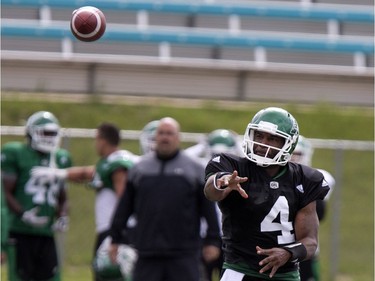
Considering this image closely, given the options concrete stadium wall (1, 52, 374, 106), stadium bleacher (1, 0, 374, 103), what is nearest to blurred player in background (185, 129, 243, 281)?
concrete stadium wall (1, 52, 374, 106)

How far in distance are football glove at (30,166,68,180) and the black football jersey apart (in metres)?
4.35

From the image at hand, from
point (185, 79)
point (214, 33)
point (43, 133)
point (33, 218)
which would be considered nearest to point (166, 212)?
point (33, 218)

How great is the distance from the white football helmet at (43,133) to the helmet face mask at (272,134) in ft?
14.6

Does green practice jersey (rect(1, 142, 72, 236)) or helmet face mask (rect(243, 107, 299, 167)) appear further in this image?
green practice jersey (rect(1, 142, 72, 236))

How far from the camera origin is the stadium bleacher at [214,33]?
16219mm

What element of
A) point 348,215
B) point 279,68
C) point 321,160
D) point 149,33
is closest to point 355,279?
point 348,215

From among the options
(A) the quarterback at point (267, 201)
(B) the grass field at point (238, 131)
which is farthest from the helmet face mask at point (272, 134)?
(B) the grass field at point (238, 131)

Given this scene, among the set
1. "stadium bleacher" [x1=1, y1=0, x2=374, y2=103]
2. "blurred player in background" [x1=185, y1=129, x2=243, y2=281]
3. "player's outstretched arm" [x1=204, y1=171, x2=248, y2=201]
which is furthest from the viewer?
"stadium bleacher" [x1=1, y1=0, x2=374, y2=103]

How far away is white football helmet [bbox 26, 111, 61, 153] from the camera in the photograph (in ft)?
32.3

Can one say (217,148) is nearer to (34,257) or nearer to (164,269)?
(164,269)

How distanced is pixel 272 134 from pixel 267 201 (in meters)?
0.37

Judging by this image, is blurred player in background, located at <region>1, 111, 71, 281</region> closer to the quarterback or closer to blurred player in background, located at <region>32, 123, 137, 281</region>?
blurred player in background, located at <region>32, 123, 137, 281</region>

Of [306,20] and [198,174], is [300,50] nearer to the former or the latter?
[306,20]

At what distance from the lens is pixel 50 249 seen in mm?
9828
